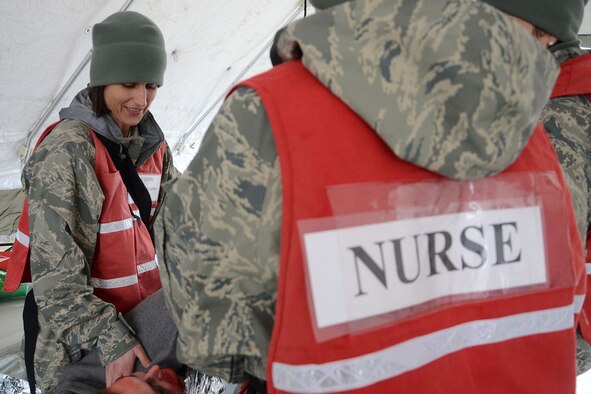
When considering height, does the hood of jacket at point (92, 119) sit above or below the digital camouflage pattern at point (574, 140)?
above

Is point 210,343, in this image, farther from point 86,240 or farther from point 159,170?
point 159,170

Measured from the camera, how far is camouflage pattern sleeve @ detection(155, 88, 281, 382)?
1.64 feet

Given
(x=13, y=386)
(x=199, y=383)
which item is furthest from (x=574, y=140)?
(x=13, y=386)

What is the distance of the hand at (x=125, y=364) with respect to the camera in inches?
43.6

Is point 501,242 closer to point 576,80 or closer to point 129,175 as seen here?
point 576,80

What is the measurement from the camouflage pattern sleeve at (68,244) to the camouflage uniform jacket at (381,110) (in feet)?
2.25

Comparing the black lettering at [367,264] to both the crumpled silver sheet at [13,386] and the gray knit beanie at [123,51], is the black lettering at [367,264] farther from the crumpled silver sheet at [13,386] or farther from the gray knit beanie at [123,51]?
the crumpled silver sheet at [13,386]

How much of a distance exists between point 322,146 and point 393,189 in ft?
0.31

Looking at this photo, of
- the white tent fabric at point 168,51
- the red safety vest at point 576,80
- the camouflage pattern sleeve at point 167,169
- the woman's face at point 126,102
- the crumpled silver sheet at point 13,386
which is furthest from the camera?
the white tent fabric at point 168,51

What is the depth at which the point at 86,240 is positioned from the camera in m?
1.18

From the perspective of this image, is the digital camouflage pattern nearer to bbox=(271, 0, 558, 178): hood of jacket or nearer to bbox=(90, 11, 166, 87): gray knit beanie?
bbox=(271, 0, 558, 178): hood of jacket

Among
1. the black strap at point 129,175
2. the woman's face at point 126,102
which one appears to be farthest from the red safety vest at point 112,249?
the woman's face at point 126,102

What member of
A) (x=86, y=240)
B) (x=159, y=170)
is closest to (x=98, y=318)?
(x=86, y=240)

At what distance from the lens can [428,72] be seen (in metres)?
0.48
